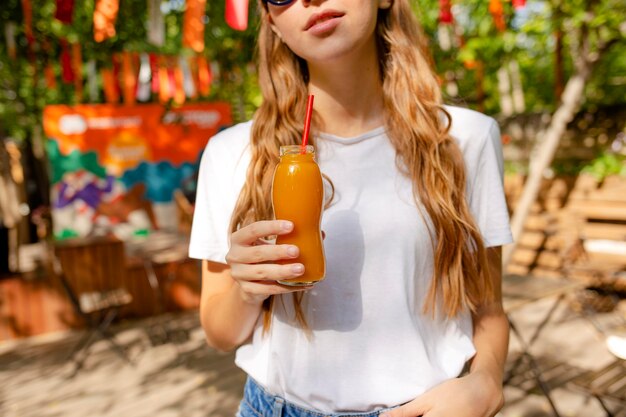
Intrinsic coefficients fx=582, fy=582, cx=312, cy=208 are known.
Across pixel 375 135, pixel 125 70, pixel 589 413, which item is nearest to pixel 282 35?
pixel 375 135

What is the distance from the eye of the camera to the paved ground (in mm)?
4457

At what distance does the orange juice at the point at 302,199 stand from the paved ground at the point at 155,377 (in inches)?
135

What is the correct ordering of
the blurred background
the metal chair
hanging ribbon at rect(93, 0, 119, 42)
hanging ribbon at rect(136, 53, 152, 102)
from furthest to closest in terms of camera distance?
hanging ribbon at rect(136, 53, 152, 102)
the metal chair
the blurred background
hanging ribbon at rect(93, 0, 119, 42)

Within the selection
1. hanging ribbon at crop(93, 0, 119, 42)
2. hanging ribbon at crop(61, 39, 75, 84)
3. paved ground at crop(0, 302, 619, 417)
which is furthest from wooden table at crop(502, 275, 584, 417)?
hanging ribbon at crop(61, 39, 75, 84)

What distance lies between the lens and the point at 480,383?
121 centimetres

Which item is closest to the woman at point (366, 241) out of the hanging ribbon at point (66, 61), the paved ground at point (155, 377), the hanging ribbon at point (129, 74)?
the paved ground at point (155, 377)

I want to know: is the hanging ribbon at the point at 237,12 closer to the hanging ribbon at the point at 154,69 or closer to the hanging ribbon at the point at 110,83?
the hanging ribbon at the point at 154,69

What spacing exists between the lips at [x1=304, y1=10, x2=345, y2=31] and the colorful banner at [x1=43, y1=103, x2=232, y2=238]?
783 cm

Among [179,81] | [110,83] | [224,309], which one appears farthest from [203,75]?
[224,309]

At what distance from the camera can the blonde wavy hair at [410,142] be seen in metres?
1.28

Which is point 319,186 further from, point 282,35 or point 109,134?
point 109,134

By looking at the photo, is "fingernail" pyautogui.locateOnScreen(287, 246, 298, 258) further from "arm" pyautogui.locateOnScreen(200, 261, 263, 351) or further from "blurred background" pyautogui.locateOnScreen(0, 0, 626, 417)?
"blurred background" pyautogui.locateOnScreen(0, 0, 626, 417)

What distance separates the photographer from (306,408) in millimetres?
1254

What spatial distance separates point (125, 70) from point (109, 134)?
108 centimetres
